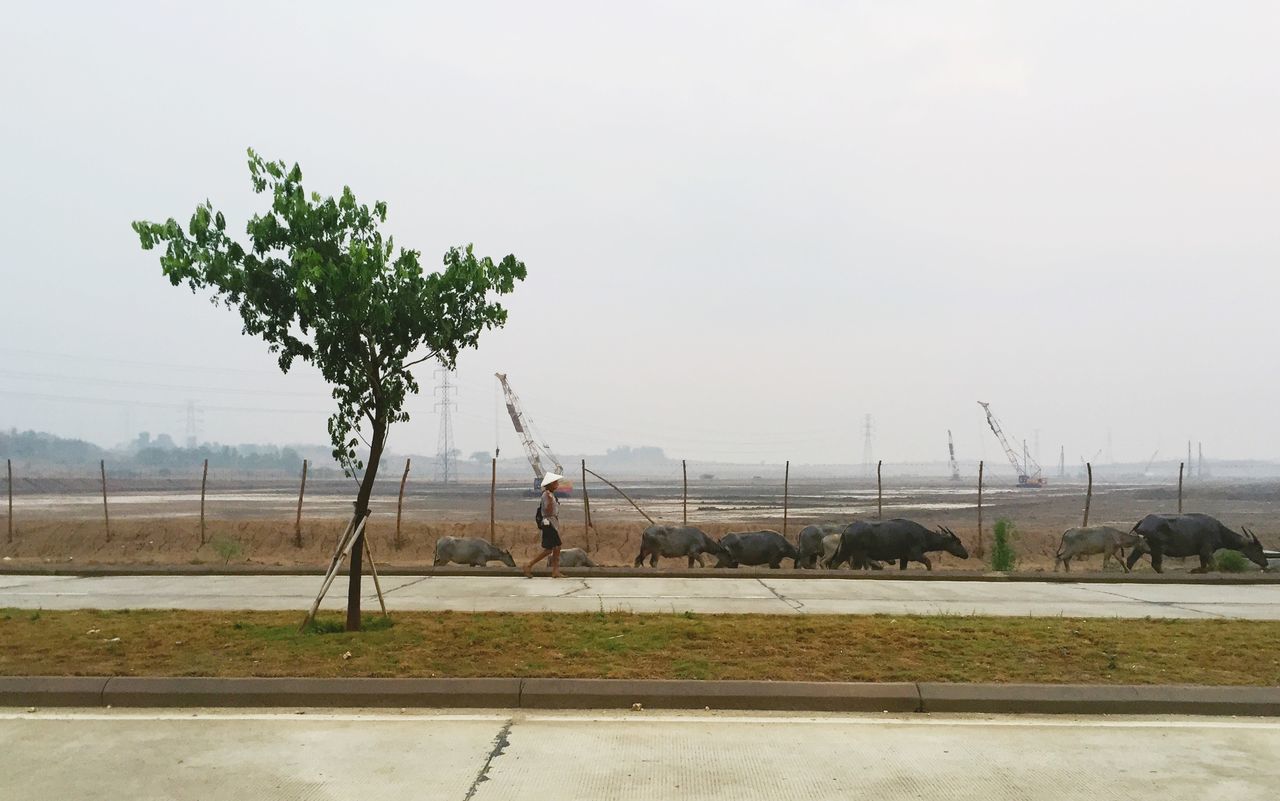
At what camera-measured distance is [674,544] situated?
22.1m

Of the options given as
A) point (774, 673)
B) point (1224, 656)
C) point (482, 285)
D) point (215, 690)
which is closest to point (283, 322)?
point (482, 285)

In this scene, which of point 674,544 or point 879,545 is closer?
point 879,545

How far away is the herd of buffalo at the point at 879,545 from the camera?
67.6 ft

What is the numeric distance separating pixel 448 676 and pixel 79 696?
285 cm

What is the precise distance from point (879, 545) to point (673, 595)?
8.32 m

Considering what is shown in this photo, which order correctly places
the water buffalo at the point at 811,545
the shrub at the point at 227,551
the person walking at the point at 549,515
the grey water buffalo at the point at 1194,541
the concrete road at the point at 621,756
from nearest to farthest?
the concrete road at the point at 621,756 → the person walking at the point at 549,515 → the grey water buffalo at the point at 1194,541 → the shrub at the point at 227,551 → the water buffalo at the point at 811,545

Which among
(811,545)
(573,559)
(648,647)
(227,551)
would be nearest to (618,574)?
(573,559)

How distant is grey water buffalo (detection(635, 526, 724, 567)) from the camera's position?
22.0 metres

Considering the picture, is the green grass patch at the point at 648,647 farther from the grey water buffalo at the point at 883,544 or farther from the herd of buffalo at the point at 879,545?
the herd of buffalo at the point at 879,545

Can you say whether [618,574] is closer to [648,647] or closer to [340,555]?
[340,555]

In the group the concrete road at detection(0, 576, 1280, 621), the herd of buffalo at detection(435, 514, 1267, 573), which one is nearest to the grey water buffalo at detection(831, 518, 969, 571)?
the herd of buffalo at detection(435, 514, 1267, 573)

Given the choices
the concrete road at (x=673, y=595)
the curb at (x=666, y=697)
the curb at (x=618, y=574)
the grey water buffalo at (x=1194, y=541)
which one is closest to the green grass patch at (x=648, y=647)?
the curb at (x=666, y=697)

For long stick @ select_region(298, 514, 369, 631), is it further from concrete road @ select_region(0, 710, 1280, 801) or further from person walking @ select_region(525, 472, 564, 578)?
person walking @ select_region(525, 472, 564, 578)

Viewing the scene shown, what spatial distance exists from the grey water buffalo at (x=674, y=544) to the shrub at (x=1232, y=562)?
33.8 ft
